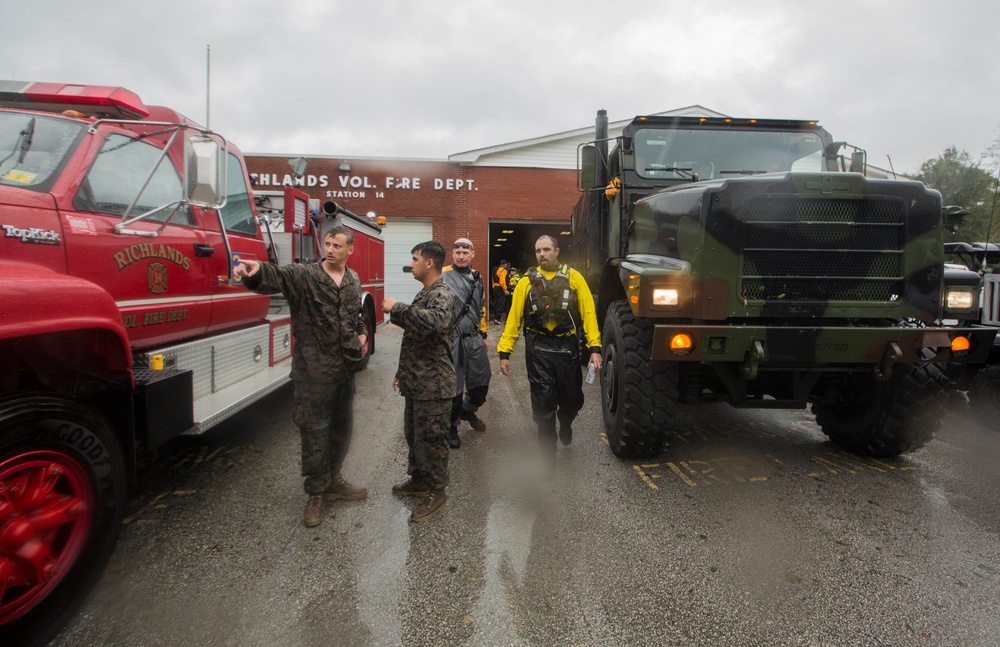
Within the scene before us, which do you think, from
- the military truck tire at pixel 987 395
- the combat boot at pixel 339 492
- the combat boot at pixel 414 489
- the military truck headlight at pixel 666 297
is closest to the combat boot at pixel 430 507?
the combat boot at pixel 414 489

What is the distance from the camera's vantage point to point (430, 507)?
10.9 ft

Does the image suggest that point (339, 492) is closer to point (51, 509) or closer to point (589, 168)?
point (51, 509)

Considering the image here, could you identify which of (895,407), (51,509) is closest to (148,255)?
(51,509)

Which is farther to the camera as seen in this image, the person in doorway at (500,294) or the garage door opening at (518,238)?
the garage door opening at (518,238)

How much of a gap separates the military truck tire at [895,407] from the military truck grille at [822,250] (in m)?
0.76

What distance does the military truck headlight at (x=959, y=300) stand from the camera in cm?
358

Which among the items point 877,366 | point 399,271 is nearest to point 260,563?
point 877,366

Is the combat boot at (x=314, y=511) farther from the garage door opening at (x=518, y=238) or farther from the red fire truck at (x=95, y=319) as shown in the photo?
the garage door opening at (x=518, y=238)

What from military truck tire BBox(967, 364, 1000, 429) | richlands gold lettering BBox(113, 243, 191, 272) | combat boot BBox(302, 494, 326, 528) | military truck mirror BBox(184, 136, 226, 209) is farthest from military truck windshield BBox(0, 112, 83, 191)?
military truck tire BBox(967, 364, 1000, 429)

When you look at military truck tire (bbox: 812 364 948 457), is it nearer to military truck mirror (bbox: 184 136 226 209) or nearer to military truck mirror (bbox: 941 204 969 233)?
military truck mirror (bbox: 941 204 969 233)

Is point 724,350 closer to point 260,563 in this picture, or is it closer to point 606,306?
point 606,306

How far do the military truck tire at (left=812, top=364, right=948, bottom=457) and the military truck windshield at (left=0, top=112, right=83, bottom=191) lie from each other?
5.26 m

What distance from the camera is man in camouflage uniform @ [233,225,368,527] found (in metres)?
3.10

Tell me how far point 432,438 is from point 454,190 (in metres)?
14.2
